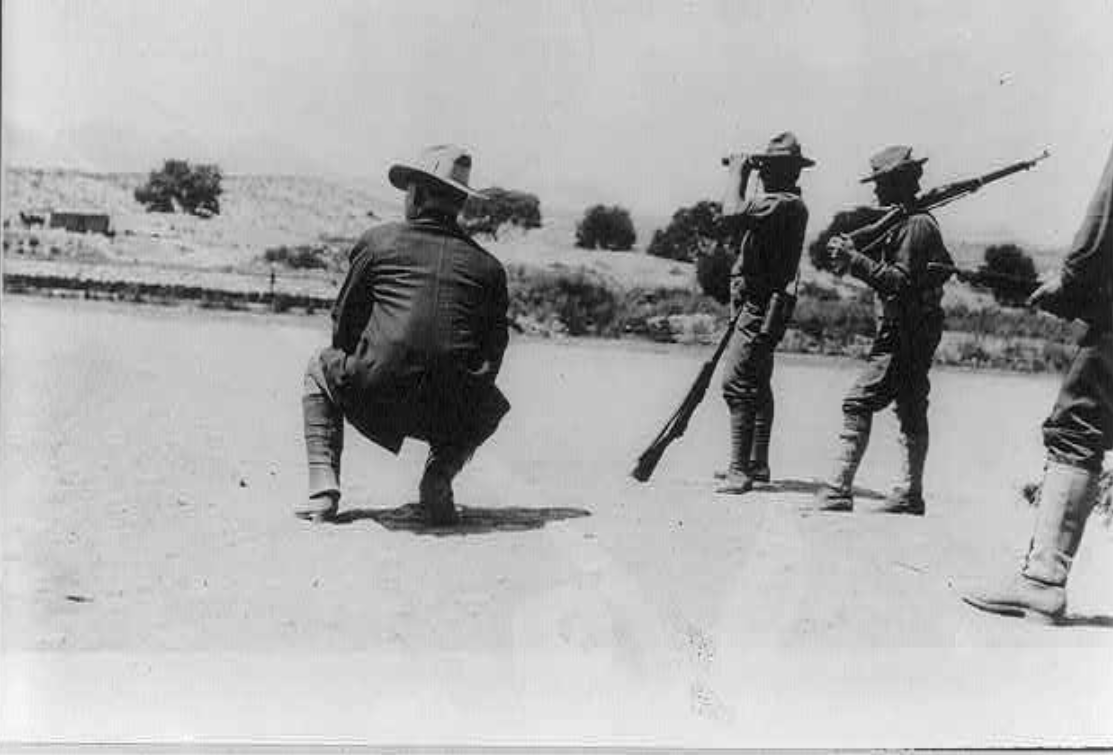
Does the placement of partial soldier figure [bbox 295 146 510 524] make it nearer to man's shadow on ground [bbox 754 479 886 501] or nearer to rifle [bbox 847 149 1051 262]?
man's shadow on ground [bbox 754 479 886 501]

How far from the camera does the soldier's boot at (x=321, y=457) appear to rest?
4.72 meters

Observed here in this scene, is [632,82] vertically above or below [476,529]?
above

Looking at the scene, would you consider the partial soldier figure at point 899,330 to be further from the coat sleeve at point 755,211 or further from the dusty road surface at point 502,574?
the coat sleeve at point 755,211

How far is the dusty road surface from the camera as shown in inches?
180

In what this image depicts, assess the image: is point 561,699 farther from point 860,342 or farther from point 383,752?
point 860,342

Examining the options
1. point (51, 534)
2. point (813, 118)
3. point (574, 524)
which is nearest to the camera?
point (51, 534)

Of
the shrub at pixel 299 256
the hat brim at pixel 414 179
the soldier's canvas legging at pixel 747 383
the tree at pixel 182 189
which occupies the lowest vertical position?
the soldier's canvas legging at pixel 747 383

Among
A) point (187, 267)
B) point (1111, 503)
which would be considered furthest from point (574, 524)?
point (1111, 503)

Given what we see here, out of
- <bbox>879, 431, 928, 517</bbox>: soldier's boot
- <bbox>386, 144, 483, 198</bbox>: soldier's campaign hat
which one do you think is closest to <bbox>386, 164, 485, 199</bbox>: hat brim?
<bbox>386, 144, 483, 198</bbox>: soldier's campaign hat

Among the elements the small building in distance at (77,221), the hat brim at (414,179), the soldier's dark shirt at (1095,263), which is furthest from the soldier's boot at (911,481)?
the small building in distance at (77,221)

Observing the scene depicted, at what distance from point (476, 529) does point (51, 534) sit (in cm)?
158

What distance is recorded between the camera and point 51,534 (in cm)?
465

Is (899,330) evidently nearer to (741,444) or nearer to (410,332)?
(741,444)

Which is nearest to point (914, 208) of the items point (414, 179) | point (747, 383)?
Answer: point (747, 383)
